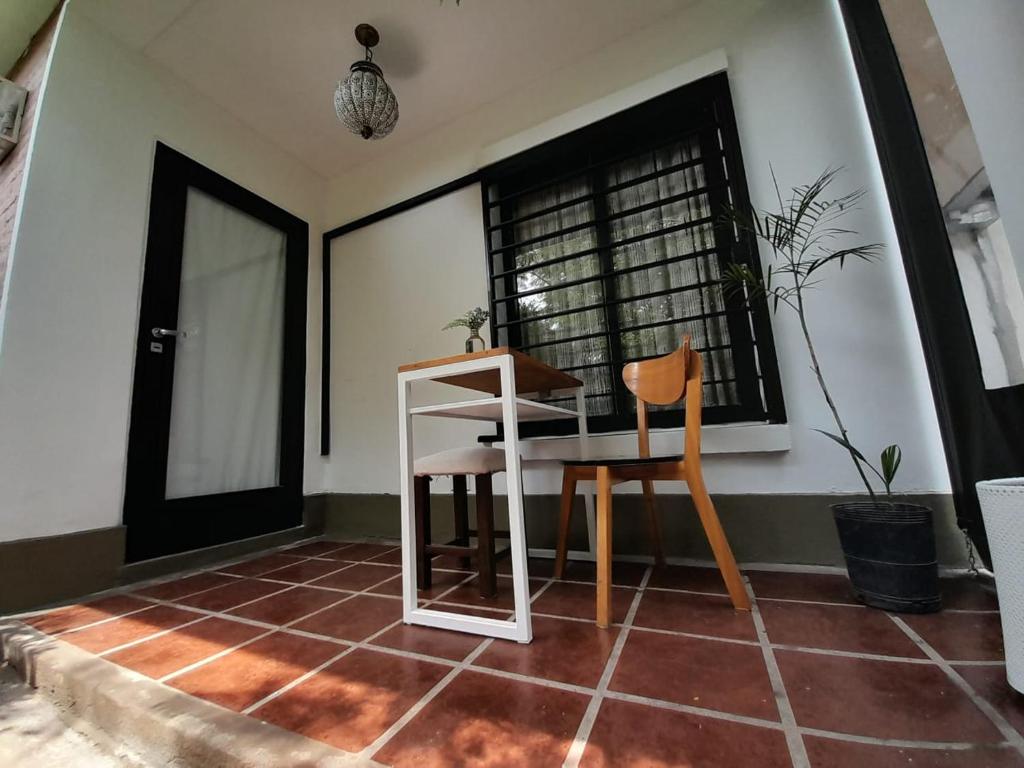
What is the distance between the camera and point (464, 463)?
152 centimetres

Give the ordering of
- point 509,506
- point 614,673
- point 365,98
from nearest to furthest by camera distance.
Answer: point 614,673, point 509,506, point 365,98

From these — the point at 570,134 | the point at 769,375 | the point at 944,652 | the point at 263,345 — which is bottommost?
the point at 944,652

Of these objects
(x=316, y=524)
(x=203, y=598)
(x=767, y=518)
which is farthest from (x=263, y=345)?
(x=767, y=518)

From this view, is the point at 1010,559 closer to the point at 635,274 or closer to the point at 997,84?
the point at 997,84

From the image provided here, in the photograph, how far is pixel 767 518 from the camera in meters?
1.77

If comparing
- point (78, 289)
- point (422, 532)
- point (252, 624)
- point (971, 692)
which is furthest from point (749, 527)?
point (78, 289)

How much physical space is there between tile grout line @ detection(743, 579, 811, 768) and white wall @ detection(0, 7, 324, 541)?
8.81 feet

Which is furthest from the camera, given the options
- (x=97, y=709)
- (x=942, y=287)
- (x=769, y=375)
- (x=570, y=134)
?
(x=570, y=134)

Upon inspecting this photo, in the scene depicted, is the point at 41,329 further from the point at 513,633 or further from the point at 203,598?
the point at 513,633

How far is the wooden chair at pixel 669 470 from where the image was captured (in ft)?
4.17

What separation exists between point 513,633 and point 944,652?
3.59ft

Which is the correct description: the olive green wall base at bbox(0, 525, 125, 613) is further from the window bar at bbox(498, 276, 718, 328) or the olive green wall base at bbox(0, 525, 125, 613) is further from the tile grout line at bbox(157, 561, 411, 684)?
the window bar at bbox(498, 276, 718, 328)

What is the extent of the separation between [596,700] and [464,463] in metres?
0.84

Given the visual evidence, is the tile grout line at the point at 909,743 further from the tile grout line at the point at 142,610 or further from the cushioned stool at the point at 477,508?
the tile grout line at the point at 142,610
